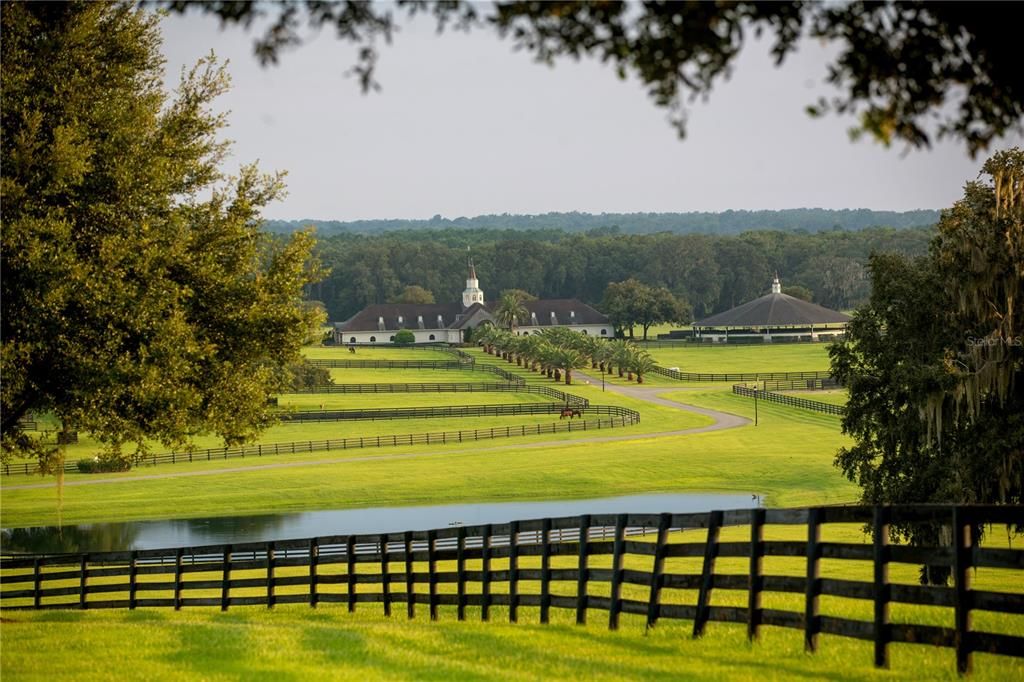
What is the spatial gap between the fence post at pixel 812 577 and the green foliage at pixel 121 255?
10489 mm

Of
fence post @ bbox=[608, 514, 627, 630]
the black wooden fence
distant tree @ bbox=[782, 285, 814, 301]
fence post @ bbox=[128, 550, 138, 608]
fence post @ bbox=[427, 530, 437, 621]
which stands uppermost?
distant tree @ bbox=[782, 285, 814, 301]

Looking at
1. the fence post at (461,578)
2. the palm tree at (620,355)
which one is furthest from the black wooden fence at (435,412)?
the fence post at (461,578)

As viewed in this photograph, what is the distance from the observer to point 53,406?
59.2ft

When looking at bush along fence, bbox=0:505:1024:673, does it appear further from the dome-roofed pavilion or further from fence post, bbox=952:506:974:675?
the dome-roofed pavilion

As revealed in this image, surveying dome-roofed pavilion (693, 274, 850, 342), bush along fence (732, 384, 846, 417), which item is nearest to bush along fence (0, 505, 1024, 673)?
bush along fence (732, 384, 846, 417)

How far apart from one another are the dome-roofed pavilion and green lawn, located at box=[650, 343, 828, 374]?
5.16 metres

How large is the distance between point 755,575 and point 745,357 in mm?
128968

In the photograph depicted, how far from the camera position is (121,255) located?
17.4 metres

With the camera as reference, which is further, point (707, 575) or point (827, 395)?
point (827, 395)

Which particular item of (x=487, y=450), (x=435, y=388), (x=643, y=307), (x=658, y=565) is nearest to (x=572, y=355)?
(x=435, y=388)

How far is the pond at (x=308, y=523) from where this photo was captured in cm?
4588

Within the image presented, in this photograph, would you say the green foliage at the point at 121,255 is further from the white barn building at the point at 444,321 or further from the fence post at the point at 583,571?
the white barn building at the point at 444,321

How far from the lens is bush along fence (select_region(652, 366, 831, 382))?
110 m

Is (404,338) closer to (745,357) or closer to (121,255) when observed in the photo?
(745,357)
